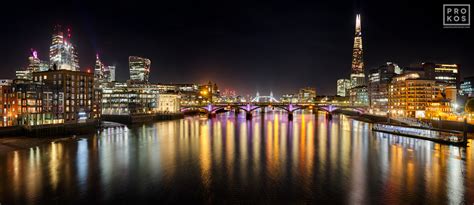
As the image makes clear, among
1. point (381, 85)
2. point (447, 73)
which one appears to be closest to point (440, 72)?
point (447, 73)

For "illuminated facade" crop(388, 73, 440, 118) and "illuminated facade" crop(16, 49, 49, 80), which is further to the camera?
"illuminated facade" crop(16, 49, 49, 80)

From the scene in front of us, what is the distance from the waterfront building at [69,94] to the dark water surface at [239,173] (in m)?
18.6

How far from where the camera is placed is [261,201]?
2050cm

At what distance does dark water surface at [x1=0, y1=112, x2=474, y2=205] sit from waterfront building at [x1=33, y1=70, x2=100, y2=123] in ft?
61.1

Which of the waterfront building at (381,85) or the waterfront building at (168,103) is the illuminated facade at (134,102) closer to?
the waterfront building at (168,103)

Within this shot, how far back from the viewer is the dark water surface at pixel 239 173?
21.6 meters

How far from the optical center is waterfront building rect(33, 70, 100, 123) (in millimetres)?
59688

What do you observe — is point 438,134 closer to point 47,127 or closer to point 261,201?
point 261,201

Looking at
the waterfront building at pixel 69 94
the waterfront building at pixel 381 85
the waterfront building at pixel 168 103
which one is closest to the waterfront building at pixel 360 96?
the waterfront building at pixel 381 85

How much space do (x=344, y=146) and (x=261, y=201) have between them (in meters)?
25.9

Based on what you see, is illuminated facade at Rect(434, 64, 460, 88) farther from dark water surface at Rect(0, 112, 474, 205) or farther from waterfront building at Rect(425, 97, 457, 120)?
dark water surface at Rect(0, 112, 474, 205)

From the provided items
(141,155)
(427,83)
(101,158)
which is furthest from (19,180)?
(427,83)

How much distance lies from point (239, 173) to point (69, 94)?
49.0m

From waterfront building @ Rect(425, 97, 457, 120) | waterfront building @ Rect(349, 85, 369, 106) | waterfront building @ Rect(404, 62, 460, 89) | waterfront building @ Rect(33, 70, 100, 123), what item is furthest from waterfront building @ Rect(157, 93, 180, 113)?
waterfront building @ Rect(404, 62, 460, 89)
